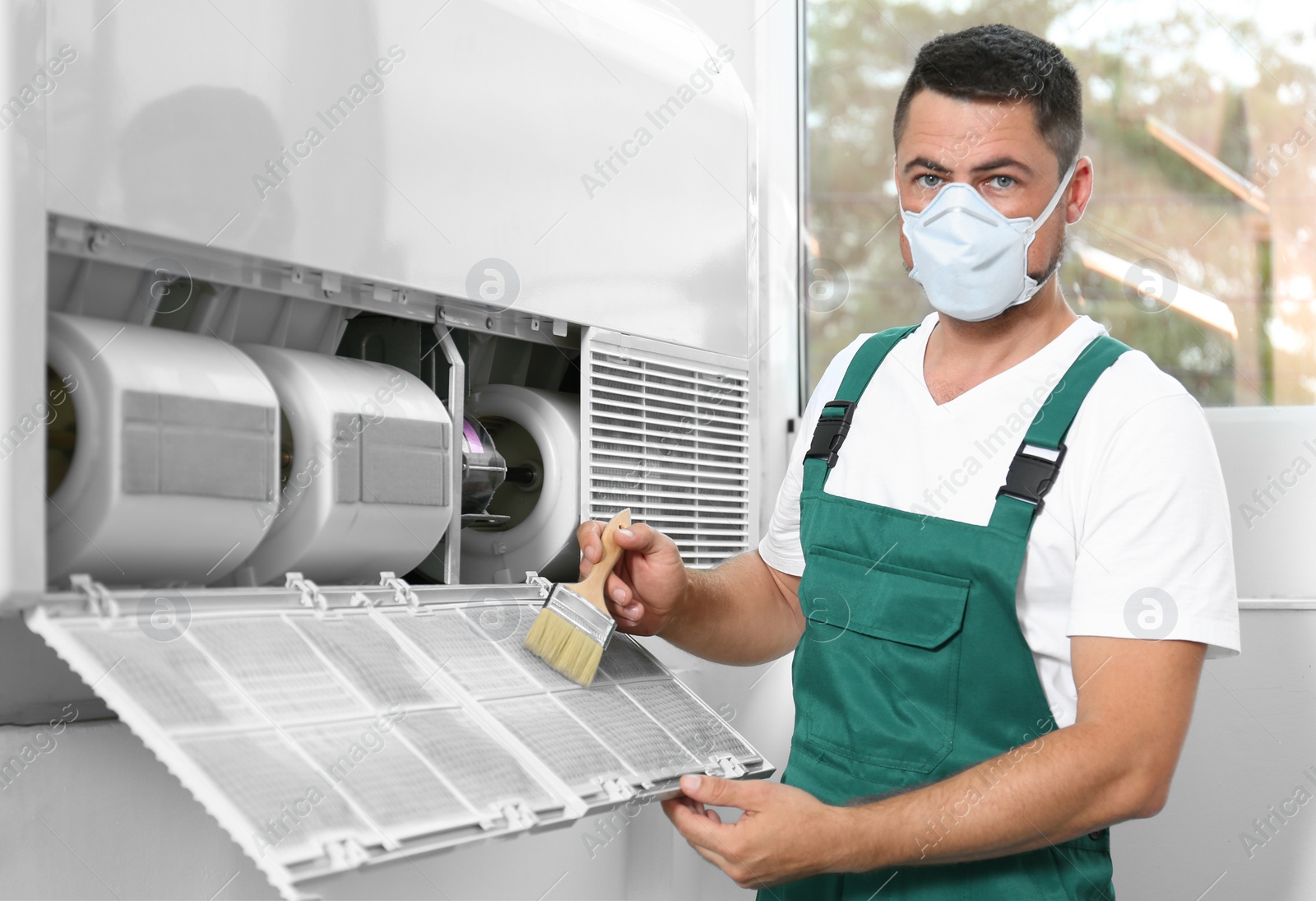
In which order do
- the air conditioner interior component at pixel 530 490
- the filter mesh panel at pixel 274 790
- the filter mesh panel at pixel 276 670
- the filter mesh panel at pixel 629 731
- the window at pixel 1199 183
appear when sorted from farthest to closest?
the window at pixel 1199 183
the air conditioner interior component at pixel 530 490
the filter mesh panel at pixel 629 731
the filter mesh panel at pixel 276 670
the filter mesh panel at pixel 274 790

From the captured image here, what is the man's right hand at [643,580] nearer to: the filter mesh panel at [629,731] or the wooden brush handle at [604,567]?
the wooden brush handle at [604,567]

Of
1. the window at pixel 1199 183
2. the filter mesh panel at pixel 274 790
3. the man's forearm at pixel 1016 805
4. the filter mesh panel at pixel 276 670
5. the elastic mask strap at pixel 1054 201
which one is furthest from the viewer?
the window at pixel 1199 183

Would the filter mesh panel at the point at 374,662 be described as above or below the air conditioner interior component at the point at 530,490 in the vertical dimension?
below

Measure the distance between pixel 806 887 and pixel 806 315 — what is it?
1433 millimetres

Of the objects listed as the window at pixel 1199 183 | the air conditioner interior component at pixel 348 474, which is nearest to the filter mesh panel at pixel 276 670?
the air conditioner interior component at pixel 348 474

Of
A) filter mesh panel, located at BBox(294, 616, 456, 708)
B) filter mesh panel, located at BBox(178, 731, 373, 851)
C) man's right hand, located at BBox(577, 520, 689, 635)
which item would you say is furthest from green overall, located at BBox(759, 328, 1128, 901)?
filter mesh panel, located at BBox(178, 731, 373, 851)

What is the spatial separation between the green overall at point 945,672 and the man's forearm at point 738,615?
0.22 meters

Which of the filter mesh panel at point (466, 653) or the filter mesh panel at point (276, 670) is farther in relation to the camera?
the filter mesh panel at point (466, 653)

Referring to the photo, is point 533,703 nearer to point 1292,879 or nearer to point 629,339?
point 629,339

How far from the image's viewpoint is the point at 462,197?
148 centimetres

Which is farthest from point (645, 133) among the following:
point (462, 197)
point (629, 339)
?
point (462, 197)

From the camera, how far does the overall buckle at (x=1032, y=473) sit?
1.34 meters

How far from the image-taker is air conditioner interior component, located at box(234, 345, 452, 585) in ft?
4.36

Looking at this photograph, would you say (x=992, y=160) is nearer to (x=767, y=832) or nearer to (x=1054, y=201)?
(x=1054, y=201)
